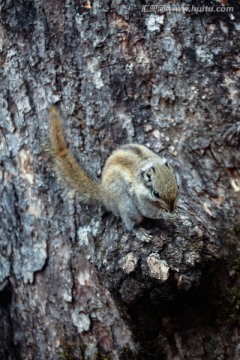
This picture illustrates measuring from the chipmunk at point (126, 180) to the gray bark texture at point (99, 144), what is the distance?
0.22 ft

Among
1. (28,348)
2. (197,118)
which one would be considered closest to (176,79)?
(197,118)

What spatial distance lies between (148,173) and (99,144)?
0.33 metres

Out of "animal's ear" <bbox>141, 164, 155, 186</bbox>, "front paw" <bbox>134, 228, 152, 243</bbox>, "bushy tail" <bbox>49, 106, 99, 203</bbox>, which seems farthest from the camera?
"bushy tail" <bbox>49, 106, 99, 203</bbox>

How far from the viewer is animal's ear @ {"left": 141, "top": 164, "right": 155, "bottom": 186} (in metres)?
3.12

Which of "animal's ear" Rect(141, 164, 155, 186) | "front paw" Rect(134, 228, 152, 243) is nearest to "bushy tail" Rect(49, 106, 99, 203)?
"animal's ear" Rect(141, 164, 155, 186)

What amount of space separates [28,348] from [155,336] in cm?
87

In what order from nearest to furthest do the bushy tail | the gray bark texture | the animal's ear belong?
the gray bark texture
the animal's ear
the bushy tail

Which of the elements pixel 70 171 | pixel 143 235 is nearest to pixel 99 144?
pixel 70 171

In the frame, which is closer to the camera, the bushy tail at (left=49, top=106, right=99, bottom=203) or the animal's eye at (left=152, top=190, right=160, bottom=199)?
the animal's eye at (left=152, top=190, right=160, bottom=199)

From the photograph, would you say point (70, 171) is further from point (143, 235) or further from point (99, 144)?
point (143, 235)

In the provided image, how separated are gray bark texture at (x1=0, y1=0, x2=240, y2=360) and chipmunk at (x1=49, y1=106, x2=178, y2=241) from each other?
0.07 m

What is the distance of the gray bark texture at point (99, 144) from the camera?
9.74 feet

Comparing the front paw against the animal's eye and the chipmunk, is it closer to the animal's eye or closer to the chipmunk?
the chipmunk

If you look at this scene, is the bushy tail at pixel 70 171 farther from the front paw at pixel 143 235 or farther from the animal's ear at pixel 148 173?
the front paw at pixel 143 235
